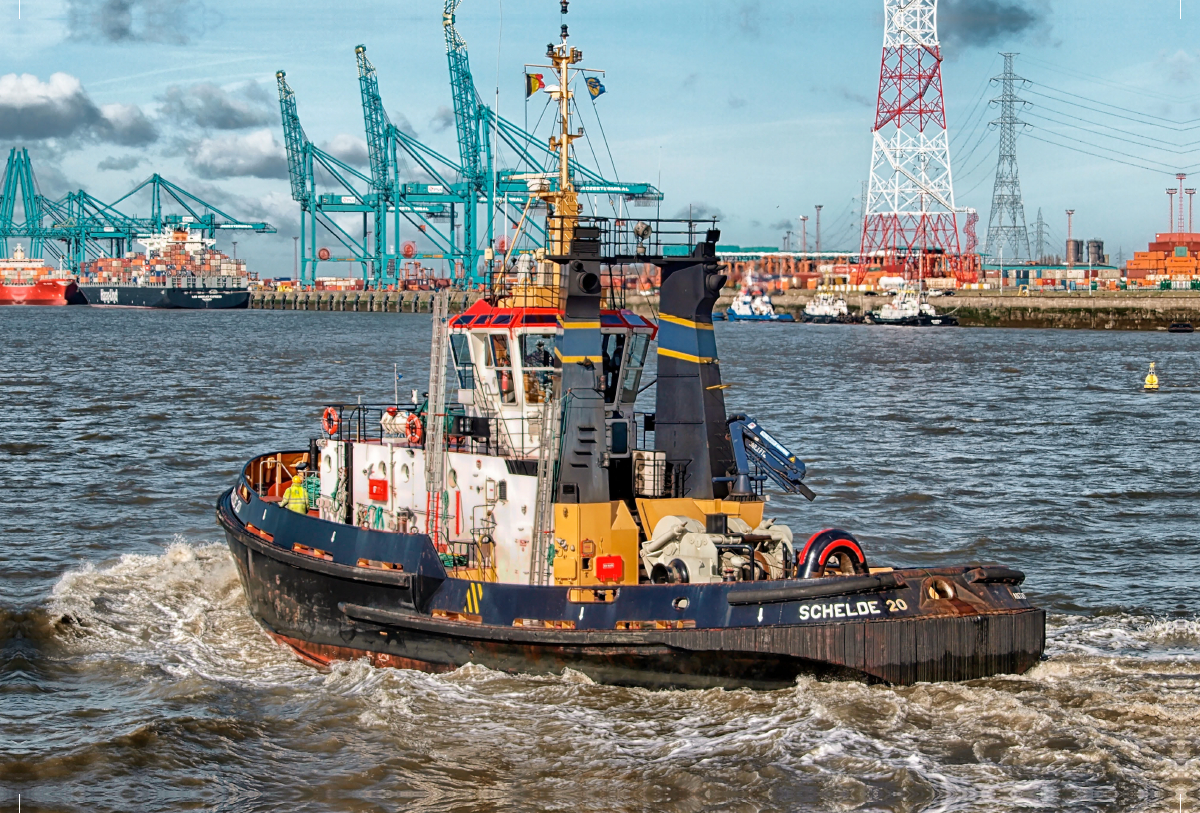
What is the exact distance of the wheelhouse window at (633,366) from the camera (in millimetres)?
13883

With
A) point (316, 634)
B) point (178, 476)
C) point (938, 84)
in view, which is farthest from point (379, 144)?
point (316, 634)

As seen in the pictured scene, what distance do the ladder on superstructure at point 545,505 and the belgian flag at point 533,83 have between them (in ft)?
12.7

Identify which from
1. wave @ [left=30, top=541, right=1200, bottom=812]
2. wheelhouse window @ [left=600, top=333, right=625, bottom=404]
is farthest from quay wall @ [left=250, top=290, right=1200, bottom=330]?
wave @ [left=30, top=541, right=1200, bottom=812]

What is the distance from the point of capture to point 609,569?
41.7 feet

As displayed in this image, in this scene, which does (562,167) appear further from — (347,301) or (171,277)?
(171,277)

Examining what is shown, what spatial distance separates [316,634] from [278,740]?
223cm

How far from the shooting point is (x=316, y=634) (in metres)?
14.3

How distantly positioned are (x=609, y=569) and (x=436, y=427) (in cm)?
258

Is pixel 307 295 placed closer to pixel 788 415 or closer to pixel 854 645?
pixel 788 415

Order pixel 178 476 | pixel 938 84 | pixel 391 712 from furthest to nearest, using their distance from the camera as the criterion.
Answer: pixel 938 84, pixel 178 476, pixel 391 712

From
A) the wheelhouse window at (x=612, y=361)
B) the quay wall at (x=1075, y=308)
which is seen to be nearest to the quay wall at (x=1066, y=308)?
the quay wall at (x=1075, y=308)

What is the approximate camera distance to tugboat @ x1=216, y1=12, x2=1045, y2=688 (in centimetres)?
1188

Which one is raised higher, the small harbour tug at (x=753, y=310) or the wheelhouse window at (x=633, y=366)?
the small harbour tug at (x=753, y=310)

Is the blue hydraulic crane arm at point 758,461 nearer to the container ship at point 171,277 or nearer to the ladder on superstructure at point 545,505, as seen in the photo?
the ladder on superstructure at point 545,505
